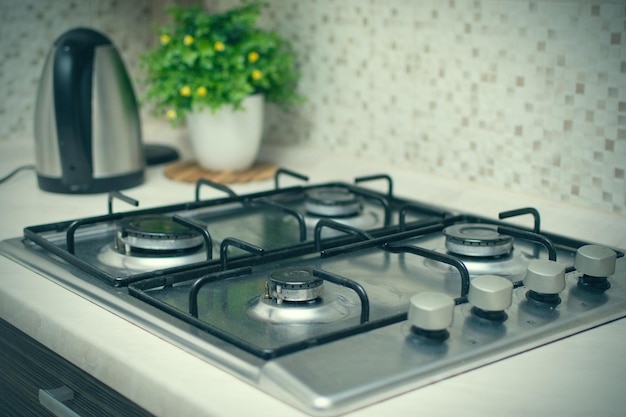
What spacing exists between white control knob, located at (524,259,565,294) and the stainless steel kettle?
89cm

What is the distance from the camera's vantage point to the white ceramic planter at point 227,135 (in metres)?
1.73

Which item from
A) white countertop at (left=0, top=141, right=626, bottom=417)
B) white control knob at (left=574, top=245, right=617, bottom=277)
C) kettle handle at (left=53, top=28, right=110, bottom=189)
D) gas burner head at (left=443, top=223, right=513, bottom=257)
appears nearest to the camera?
white countertop at (left=0, top=141, right=626, bottom=417)

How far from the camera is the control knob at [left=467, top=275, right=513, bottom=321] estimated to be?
3.12 feet

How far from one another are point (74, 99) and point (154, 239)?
0.47 meters

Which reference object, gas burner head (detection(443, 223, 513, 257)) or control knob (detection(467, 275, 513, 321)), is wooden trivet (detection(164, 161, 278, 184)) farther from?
control knob (detection(467, 275, 513, 321))

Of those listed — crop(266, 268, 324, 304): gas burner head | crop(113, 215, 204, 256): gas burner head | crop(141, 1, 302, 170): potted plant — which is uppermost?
crop(141, 1, 302, 170): potted plant

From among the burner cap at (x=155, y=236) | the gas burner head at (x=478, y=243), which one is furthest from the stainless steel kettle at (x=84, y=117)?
the gas burner head at (x=478, y=243)

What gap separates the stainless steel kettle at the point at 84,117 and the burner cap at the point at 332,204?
1.30 feet

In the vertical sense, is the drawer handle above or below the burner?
below

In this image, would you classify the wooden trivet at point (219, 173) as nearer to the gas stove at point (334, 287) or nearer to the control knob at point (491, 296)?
the gas stove at point (334, 287)

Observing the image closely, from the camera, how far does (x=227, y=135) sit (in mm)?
1733

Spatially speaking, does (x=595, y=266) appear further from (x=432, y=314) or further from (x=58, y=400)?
(x=58, y=400)

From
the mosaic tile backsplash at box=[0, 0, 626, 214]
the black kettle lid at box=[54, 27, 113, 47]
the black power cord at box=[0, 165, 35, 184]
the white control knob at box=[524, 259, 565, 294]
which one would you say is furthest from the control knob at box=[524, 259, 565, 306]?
the black power cord at box=[0, 165, 35, 184]

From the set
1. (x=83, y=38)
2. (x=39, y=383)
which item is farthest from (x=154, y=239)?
(x=83, y=38)
